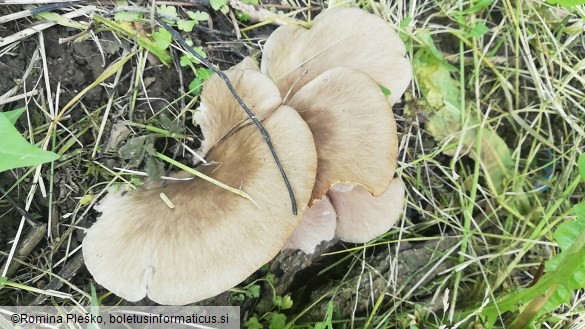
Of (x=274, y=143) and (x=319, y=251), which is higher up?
(x=274, y=143)

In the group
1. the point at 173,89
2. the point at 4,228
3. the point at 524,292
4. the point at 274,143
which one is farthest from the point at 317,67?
the point at 4,228

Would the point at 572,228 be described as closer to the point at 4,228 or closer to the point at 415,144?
the point at 415,144

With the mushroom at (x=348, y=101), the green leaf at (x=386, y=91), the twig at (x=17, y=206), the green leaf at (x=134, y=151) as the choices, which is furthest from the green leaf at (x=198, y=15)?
the twig at (x=17, y=206)

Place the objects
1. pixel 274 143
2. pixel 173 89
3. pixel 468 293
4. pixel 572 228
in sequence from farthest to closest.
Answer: pixel 468 293, pixel 173 89, pixel 274 143, pixel 572 228

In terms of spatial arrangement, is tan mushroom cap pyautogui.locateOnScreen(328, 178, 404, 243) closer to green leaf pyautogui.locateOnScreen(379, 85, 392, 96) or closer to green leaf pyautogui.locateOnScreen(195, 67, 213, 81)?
green leaf pyautogui.locateOnScreen(379, 85, 392, 96)

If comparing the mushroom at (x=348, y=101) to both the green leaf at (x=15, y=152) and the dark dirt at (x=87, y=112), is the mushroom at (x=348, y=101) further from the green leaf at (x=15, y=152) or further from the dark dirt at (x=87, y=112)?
the green leaf at (x=15, y=152)

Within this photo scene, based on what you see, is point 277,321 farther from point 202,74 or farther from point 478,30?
point 478,30
